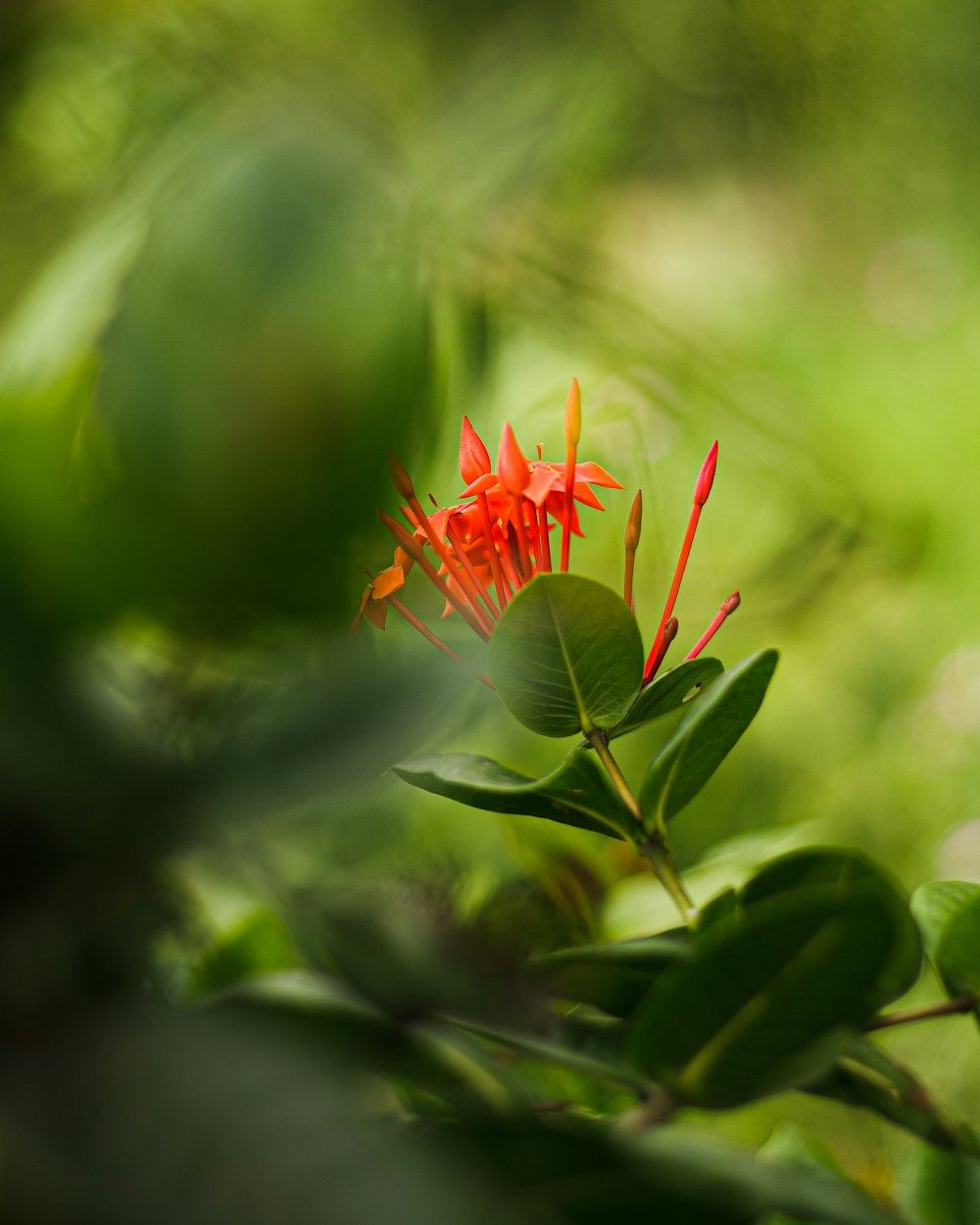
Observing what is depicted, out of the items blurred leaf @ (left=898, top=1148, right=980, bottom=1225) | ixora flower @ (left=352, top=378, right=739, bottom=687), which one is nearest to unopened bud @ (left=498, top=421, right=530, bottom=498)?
ixora flower @ (left=352, top=378, right=739, bottom=687)

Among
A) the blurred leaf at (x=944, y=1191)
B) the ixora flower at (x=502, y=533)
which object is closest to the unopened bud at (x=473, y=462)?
the ixora flower at (x=502, y=533)

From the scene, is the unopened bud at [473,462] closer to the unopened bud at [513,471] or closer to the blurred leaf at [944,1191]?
the unopened bud at [513,471]

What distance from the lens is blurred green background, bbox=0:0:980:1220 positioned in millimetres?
52

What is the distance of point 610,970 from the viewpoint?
0.27 ft

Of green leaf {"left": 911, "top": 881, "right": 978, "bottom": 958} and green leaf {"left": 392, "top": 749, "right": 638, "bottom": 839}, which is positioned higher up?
green leaf {"left": 392, "top": 749, "right": 638, "bottom": 839}

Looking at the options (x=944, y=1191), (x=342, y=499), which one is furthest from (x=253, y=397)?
(x=944, y=1191)

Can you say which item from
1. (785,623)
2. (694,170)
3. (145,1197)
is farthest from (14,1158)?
(694,170)

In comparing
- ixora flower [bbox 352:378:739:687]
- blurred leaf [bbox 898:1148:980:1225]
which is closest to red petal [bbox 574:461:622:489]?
ixora flower [bbox 352:378:739:687]

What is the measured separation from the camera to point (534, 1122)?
0.06 m

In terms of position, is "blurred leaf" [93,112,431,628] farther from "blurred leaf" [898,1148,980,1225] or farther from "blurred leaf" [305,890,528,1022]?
"blurred leaf" [898,1148,980,1225]

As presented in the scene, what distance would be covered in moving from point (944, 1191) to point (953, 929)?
71 mm

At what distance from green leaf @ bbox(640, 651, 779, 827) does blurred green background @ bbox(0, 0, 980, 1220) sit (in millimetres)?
19

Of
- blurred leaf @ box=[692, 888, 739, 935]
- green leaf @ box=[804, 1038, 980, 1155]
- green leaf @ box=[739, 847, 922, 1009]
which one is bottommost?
green leaf @ box=[804, 1038, 980, 1155]

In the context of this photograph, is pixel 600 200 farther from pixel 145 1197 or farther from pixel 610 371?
pixel 145 1197
